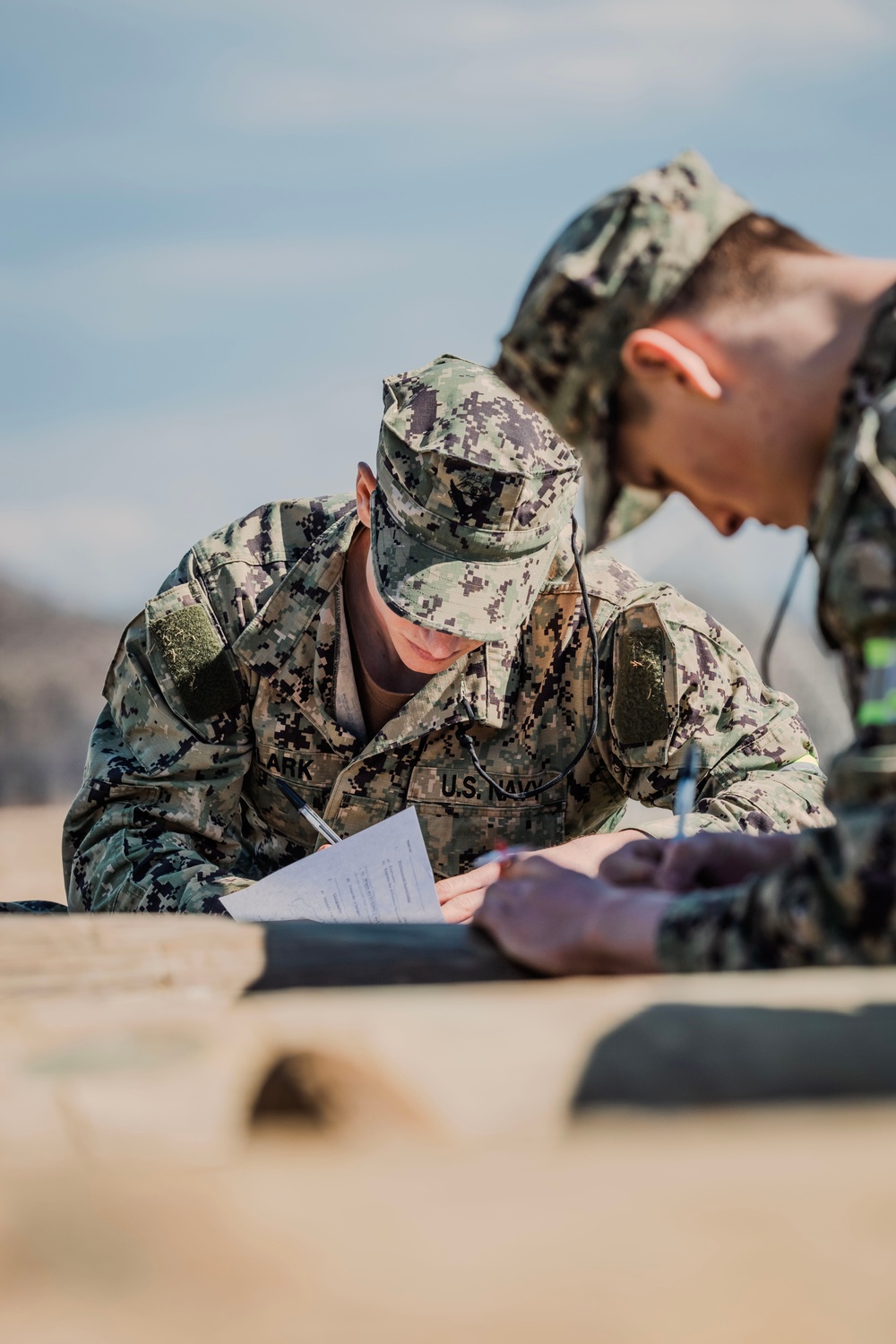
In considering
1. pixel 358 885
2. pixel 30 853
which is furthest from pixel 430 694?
pixel 30 853

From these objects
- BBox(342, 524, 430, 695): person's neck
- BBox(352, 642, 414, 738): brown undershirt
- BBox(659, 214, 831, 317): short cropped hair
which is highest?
BBox(659, 214, 831, 317): short cropped hair

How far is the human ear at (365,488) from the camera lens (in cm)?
325

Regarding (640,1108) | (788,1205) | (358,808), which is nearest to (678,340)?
(640,1108)

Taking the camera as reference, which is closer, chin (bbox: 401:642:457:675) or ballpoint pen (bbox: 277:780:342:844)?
ballpoint pen (bbox: 277:780:342:844)

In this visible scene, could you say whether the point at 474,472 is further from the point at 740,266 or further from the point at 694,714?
the point at 740,266

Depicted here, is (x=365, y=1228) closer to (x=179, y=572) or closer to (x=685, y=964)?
(x=685, y=964)

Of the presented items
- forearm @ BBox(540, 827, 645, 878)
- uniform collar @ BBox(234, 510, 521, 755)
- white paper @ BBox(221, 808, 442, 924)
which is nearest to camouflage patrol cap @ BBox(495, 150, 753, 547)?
white paper @ BBox(221, 808, 442, 924)

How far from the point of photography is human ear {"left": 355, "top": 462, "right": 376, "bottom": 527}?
325 centimetres

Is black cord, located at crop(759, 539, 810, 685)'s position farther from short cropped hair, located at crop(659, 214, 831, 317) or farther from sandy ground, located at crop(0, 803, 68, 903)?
sandy ground, located at crop(0, 803, 68, 903)

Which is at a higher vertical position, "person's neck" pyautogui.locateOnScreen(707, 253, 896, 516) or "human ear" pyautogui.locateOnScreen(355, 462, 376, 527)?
"person's neck" pyautogui.locateOnScreen(707, 253, 896, 516)

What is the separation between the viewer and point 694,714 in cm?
321

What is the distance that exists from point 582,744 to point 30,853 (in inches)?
267

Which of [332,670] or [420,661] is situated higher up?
[420,661]

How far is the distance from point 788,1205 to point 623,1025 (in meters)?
0.32
